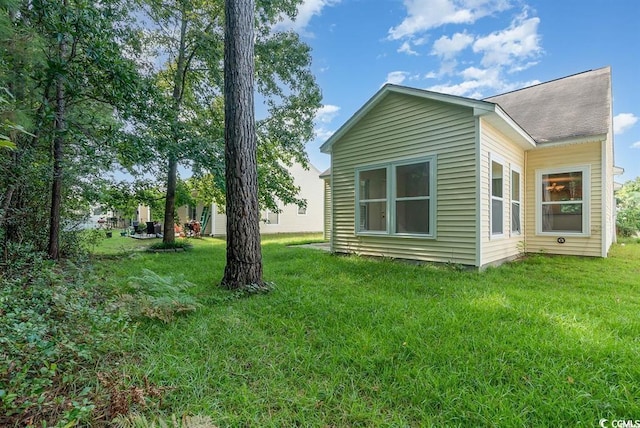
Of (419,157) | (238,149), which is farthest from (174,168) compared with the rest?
(419,157)

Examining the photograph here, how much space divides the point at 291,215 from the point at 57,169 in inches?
494

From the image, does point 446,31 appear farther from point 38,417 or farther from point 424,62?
point 38,417

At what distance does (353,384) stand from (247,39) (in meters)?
4.64

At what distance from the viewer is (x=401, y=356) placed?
230 cm

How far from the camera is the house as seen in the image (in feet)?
17.9

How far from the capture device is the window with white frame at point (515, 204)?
684cm

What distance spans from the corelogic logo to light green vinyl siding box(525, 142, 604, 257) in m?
6.91

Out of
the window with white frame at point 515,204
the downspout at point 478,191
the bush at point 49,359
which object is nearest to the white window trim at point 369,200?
the downspout at point 478,191

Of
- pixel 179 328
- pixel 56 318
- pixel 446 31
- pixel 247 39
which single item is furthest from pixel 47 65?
pixel 446 31

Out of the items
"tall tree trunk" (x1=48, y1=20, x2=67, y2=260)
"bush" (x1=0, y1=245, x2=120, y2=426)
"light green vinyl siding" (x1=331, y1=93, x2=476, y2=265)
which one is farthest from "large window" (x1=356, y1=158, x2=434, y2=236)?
"tall tree trunk" (x1=48, y1=20, x2=67, y2=260)

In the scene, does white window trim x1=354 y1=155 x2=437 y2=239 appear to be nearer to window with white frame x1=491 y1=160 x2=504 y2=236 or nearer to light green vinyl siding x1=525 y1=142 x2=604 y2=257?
window with white frame x1=491 y1=160 x2=504 y2=236

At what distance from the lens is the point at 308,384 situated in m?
2.00

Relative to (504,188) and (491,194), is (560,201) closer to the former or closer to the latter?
(504,188)

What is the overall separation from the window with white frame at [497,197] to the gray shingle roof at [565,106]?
1.82m
